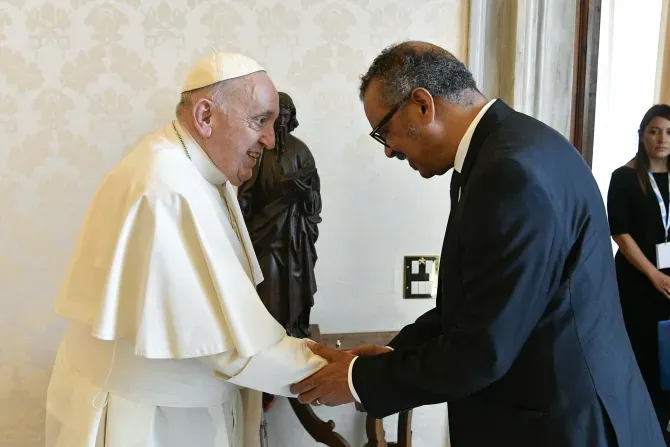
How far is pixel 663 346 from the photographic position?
2.56m

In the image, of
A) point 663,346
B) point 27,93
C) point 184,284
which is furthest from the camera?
point 663,346

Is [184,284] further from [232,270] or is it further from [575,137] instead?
[575,137]

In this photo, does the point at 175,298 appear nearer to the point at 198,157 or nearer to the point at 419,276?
the point at 198,157

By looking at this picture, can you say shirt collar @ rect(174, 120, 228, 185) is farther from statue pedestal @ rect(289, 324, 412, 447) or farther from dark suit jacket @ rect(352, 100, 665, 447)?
statue pedestal @ rect(289, 324, 412, 447)

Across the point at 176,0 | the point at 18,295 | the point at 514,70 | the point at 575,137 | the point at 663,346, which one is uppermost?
the point at 176,0

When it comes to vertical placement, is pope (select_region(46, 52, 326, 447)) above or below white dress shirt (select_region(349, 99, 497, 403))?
below

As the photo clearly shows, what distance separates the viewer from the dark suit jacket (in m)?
1.12

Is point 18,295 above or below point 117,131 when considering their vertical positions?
below

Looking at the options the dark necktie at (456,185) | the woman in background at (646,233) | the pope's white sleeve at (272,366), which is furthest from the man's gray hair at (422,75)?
the woman in background at (646,233)

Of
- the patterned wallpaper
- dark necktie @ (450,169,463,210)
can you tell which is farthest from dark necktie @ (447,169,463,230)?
the patterned wallpaper

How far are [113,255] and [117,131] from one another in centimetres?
123

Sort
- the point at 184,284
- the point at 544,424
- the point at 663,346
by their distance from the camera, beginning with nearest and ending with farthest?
the point at 544,424 → the point at 184,284 → the point at 663,346

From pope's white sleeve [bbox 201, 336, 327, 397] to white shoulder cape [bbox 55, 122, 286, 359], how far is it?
42 millimetres

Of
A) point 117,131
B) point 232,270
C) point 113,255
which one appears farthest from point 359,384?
point 117,131
